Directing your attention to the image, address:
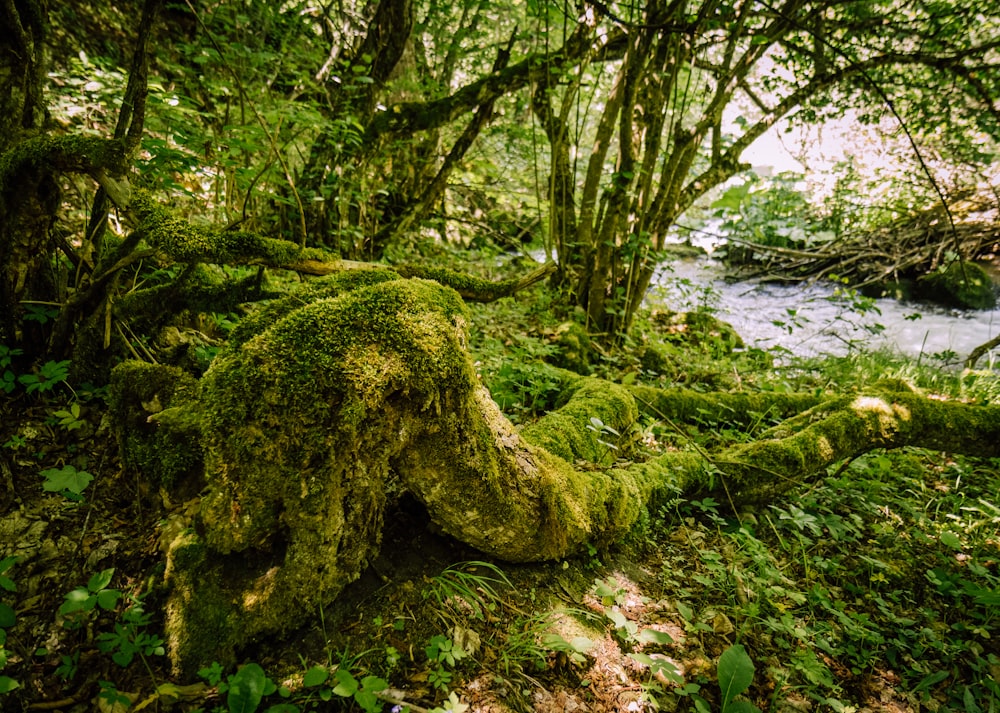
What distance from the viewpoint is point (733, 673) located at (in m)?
1.71

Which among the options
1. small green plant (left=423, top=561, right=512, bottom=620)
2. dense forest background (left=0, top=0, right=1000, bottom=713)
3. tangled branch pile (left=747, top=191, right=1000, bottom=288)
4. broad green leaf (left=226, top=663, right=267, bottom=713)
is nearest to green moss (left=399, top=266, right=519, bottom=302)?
dense forest background (left=0, top=0, right=1000, bottom=713)

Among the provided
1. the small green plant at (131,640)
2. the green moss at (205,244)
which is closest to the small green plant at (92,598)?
the small green plant at (131,640)

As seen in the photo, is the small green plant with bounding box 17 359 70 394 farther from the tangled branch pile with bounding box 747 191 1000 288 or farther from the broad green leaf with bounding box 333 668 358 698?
the tangled branch pile with bounding box 747 191 1000 288

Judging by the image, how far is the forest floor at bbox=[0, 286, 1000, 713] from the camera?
159 centimetres

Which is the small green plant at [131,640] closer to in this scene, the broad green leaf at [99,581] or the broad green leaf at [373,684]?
the broad green leaf at [99,581]

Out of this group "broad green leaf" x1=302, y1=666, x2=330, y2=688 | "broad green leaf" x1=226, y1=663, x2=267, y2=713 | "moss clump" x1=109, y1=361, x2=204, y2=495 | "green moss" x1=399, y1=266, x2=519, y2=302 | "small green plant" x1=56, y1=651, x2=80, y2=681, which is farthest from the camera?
"green moss" x1=399, y1=266, x2=519, y2=302

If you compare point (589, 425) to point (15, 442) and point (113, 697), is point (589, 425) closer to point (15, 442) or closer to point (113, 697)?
point (113, 697)

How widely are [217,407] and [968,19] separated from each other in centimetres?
759

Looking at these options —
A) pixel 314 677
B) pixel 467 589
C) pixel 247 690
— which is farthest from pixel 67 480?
pixel 467 589

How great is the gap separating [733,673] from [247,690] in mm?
1686

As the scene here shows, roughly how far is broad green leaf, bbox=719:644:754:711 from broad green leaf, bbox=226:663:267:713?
1.60 meters

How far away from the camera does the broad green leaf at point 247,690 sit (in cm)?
135

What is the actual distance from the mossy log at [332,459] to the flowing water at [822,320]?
19.5 feet

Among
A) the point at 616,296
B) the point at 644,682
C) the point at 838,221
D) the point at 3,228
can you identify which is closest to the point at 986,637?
the point at 644,682
